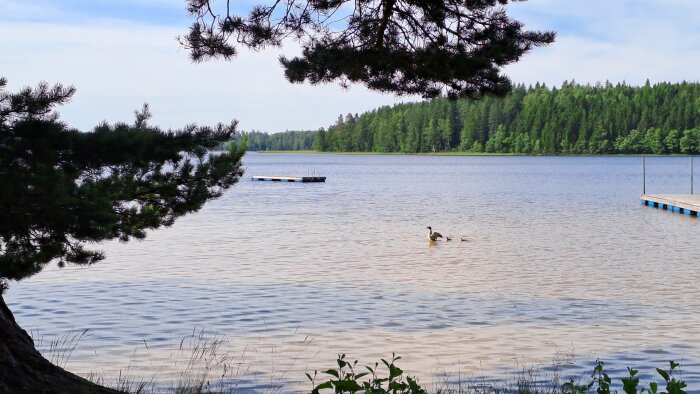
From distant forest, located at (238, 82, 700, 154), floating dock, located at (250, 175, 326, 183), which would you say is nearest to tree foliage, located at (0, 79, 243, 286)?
floating dock, located at (250, 175, 326, 183)

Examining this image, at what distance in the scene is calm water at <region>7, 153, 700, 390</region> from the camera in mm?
12578

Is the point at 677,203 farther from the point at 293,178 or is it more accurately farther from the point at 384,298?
the point at 293,178

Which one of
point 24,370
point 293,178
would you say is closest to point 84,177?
point 24,370

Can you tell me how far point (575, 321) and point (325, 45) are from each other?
375 inches

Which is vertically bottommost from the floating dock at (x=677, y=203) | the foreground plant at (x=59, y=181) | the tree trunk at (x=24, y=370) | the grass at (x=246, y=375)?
the floating dock at (x=677, y=203)

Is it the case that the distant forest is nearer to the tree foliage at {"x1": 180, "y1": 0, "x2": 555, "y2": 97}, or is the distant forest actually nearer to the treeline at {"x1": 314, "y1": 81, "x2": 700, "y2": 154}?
the treeline at {"x1": 314, "y1": 81, "x2": 700, "y2": 154}

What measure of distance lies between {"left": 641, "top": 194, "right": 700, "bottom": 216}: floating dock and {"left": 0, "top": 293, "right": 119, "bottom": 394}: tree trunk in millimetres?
34278

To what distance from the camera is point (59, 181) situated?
598cm

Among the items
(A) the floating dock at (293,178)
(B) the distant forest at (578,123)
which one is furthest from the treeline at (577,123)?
(A) the floating dock at (293,178)

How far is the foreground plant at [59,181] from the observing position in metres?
5.95

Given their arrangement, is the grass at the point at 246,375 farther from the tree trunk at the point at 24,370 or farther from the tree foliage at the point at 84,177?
the tree trunk at the point at 24,370

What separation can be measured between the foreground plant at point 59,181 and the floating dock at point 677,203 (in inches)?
1299

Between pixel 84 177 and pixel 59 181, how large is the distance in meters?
0.59

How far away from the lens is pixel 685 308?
1644 cm
